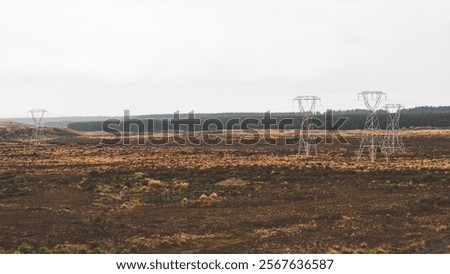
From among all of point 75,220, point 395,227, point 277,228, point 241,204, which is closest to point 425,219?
point 395,227

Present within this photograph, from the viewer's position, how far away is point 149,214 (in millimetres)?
28812

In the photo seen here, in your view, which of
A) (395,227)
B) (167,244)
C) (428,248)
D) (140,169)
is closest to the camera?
(428,248)

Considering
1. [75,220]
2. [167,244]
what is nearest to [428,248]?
[167,244]

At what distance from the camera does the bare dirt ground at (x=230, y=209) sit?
851 inches

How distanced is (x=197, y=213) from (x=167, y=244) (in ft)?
23.6

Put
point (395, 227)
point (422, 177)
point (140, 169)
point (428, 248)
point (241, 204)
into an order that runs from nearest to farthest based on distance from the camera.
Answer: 1. point (428, 248)
2. point (395, 227)
3. point (241, 204)
4. point (422, 177)
5. point (140, 169)

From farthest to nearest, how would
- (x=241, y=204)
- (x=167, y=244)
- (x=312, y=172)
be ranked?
(x=312, y=172) < (x=241, y=204) < (x=167, y=244)

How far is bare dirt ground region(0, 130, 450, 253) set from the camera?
2162 centimetres

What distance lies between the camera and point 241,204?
3161 cm

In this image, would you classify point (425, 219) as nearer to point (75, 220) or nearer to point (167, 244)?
point (167, 244)

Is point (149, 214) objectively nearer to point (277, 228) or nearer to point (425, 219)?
point (277, 228)

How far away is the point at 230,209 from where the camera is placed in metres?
30.1

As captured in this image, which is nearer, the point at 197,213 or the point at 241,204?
the point at 197,213

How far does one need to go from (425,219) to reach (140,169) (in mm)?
31342
